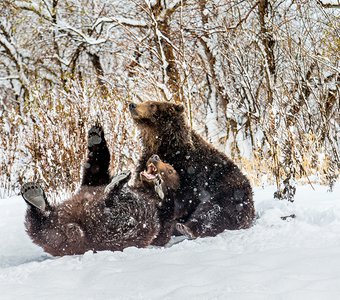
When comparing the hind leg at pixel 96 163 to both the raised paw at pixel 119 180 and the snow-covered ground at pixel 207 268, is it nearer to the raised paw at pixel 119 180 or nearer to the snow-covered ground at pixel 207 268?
the snow-covered ground at pixel 207 268

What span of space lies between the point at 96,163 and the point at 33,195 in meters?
0.80

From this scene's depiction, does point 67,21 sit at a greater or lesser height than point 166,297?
greater

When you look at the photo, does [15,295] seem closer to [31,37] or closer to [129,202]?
[129,202]

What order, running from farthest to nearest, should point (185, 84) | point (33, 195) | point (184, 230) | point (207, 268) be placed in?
point (185, 84) < point (184, 230) < point (33, 195) < point (207, 268)

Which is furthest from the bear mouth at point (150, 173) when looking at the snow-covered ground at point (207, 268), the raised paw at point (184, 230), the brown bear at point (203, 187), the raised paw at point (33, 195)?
the raised paw at point (33, 195)

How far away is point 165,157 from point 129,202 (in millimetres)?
622

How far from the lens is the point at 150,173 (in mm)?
2979

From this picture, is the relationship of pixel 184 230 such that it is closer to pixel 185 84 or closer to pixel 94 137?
pixel 94 137

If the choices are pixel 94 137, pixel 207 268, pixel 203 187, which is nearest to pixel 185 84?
pixel 94 137

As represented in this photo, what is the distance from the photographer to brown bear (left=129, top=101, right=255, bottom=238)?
294 centimetres

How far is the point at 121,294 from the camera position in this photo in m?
1.92

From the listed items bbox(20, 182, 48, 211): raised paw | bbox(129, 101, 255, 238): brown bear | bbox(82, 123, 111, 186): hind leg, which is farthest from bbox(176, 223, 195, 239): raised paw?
bbox(20, 182, 48, 211): raised paw

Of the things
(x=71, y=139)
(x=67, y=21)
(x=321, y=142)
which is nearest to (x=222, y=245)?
(x=71, y=139)

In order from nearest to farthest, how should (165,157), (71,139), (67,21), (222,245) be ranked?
(222,245) → (165,157) → (71,139) → (67,21)
